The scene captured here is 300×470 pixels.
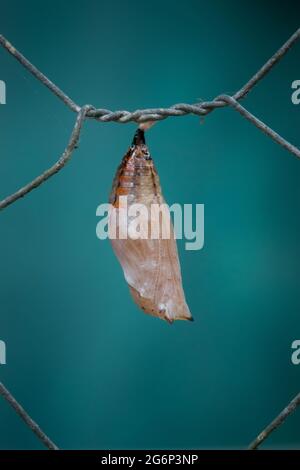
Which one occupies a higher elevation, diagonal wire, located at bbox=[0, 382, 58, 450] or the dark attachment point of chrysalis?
the dark attachment point of chrysalis

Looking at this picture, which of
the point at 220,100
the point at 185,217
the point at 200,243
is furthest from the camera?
the point at 200,243

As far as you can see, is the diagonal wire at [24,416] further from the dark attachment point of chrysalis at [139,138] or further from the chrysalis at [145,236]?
the dark attachment point of chrysalis at [139,138]

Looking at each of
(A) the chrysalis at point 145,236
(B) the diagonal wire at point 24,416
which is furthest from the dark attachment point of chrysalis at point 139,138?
(B) the diagonal wire at point 24,416

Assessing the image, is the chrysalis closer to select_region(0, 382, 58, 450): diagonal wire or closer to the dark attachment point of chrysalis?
the dark attachment point of chrysalis

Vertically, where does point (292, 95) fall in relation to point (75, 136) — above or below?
above

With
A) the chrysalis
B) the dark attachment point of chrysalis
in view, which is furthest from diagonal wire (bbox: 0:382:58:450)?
the dark attachment point of chrysalis

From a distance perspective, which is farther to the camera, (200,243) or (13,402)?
(200,243)
